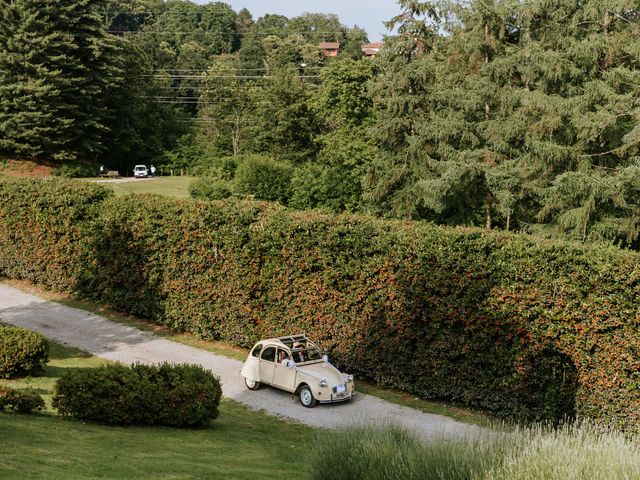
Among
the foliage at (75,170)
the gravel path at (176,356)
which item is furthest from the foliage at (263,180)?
the gravel path at (176,356)

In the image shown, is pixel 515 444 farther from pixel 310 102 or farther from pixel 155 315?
pixel 310 102

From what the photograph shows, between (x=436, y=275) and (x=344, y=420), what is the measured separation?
13.7ft

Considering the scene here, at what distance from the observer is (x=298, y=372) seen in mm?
16984

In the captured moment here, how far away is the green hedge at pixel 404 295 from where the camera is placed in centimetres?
1492

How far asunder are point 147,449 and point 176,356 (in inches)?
384

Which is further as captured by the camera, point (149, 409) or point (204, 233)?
point (204, 233)

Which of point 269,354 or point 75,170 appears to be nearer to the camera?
point 269,354

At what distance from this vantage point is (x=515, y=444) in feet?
30.3

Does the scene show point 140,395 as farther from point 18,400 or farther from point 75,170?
point 75,170

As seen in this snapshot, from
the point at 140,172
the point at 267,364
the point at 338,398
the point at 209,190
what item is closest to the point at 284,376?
the point at 267,364

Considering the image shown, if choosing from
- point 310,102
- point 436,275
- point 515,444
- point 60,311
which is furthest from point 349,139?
point 515,444

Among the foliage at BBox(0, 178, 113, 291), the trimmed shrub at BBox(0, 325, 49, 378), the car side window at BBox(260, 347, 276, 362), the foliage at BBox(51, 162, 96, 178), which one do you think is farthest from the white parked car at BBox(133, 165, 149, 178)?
the car side window at BBox(260, 347, 276, 362)

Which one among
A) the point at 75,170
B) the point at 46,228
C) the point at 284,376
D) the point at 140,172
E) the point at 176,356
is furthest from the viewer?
the point at 140,172

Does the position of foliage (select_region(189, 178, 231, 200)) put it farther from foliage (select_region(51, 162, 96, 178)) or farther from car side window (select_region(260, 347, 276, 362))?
car side window (select_region(260, 347, 276, 362))
